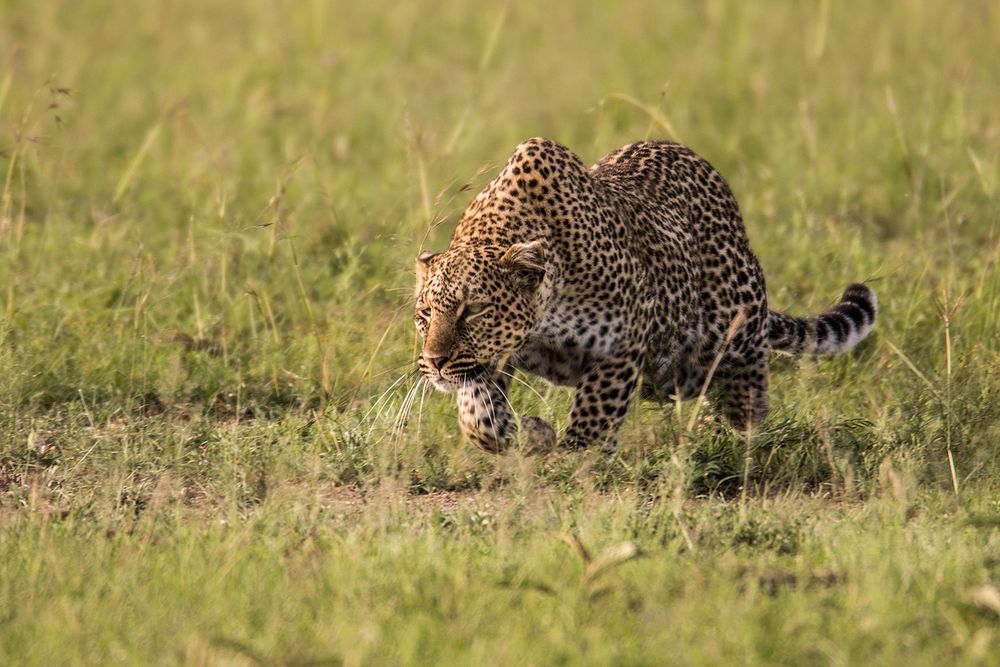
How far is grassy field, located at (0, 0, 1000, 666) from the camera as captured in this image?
4.39 metres

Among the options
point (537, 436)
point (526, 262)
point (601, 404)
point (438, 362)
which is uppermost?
point (526, 262)

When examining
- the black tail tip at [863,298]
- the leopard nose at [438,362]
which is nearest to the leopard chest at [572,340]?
the leopard nose at [438,362]

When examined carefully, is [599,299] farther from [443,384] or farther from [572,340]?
[443,384]

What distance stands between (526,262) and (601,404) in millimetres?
655

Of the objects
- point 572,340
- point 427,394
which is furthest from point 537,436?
point 427,394

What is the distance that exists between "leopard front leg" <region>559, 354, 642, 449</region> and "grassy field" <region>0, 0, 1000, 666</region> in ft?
0.47

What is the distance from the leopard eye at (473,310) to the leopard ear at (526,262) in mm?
150

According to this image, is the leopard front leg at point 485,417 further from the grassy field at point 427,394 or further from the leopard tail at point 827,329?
the leopard tail at point 827,329

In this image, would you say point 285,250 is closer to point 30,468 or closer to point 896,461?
point 30,468

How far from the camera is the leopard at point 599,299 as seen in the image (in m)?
5.85

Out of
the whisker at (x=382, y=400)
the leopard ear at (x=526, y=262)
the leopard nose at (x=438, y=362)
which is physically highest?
the leopard ear at (x=526, y=262)

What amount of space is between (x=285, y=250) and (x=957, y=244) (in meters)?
3.69

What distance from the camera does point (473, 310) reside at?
583 centimetres

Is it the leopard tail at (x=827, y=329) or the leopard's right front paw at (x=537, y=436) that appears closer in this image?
the leopard's right front paw at (x=537, y=436)
